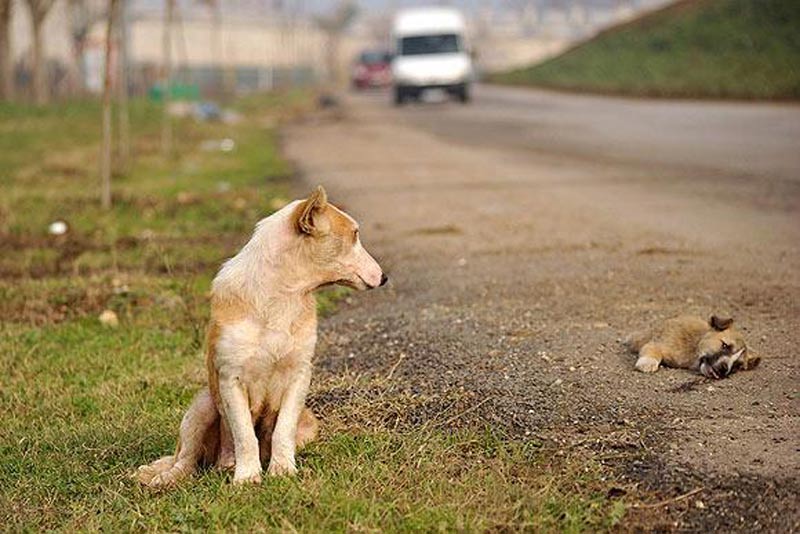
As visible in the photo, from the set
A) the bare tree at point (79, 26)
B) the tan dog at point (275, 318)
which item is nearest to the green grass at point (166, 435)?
the tan dog at point (275, 318)

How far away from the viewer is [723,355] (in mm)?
6051

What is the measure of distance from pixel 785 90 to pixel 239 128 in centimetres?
1444

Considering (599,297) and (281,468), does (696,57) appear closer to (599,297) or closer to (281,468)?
(599,297)

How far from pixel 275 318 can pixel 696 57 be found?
1760 inches

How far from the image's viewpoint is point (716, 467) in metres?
4.86

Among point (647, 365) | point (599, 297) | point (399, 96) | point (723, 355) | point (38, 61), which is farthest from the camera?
point (399, 96)

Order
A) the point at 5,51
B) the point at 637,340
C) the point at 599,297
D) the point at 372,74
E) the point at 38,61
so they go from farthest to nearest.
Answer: the point at 372,74 < the point at 5,51 < the point at 38,61 < the point at 599,297 < the point at 637,340

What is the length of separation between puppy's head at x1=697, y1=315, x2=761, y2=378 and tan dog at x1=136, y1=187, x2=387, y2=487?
6.43 ft

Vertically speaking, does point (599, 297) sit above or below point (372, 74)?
above

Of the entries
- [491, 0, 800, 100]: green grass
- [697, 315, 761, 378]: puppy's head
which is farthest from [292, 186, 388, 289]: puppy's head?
[491, 0, 800, 100]: green grass

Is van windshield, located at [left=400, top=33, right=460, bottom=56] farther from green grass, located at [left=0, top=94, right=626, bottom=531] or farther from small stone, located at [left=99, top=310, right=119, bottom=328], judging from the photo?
small stone, located at [left=99, top=310, right=119, bottom=328]

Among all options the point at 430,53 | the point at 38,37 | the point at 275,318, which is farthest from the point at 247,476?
the point at 430,53

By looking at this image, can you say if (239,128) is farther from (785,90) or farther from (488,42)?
(488,42)

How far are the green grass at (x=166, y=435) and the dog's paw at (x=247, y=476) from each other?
0.06m
